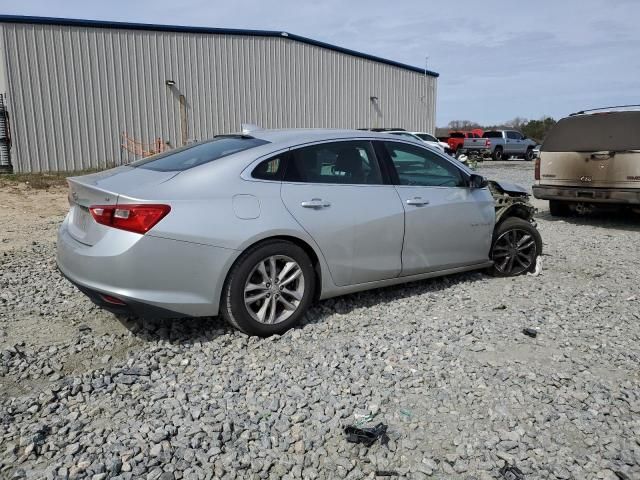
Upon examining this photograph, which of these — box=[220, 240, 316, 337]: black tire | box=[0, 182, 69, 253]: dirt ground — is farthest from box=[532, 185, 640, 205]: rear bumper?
box=[0, 182, 69, 253]: dirt ground

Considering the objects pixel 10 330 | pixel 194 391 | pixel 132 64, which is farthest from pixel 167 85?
pixel 194 391

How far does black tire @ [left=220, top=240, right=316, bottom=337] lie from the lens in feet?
12.7

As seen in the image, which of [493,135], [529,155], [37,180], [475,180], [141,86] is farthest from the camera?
[529,155]

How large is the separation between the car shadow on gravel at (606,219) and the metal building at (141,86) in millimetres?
13829

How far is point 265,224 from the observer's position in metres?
3.91

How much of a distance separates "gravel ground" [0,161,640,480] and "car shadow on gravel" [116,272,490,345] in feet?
0.07

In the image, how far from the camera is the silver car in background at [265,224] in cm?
362

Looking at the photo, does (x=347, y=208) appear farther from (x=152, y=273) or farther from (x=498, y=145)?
(x=498, y=145)

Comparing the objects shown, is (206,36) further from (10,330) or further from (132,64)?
(10,330)

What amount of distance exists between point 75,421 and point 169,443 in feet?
1.95

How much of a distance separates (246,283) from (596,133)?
24.7ft

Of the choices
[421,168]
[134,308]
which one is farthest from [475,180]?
[134,308]

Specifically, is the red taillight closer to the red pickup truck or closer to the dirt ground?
the dirt ground

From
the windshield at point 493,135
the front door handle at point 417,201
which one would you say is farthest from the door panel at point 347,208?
the windshield at point 493,135
